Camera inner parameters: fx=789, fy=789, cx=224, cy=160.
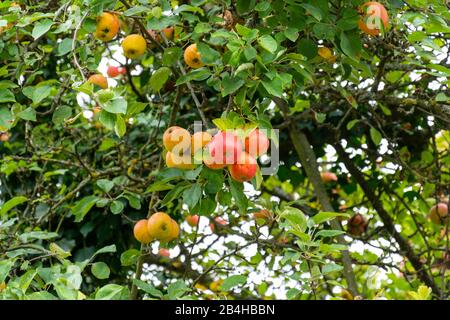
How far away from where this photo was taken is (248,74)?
1.84 metres

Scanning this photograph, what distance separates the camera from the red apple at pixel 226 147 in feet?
5.61

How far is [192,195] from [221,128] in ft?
0.72

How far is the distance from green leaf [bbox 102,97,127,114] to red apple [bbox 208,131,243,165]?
21 cm

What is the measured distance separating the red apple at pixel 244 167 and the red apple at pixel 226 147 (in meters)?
0.02

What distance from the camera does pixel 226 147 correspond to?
5.61ft

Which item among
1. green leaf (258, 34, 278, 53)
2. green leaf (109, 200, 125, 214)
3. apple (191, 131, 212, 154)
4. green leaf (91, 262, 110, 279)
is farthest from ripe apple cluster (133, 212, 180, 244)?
green leaf (258, 34, 278, 53)

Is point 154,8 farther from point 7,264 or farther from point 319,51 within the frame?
point 7,264

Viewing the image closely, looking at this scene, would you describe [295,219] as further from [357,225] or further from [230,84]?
[357,225]

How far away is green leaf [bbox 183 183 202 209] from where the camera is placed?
187 cm

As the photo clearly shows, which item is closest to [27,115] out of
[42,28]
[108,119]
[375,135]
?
[42,28]

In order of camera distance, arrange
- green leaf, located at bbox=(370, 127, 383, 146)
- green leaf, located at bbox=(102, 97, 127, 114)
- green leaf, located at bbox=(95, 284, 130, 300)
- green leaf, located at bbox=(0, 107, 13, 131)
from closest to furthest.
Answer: green leaf, located at bbox=(95, 284, 130, 300), green leaf, located at bbox=(102, 97, 127, 114), green leaf, located at bbox=(0, 107, 13, 131), green leaf, located at bbox=(370, 127, 383, 146)

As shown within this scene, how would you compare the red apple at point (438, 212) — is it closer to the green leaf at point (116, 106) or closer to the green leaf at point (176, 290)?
the green leaf at point (176, 290)

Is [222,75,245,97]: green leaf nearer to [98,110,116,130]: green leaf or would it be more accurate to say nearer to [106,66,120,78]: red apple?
[98,110,116,130]: green leaf
